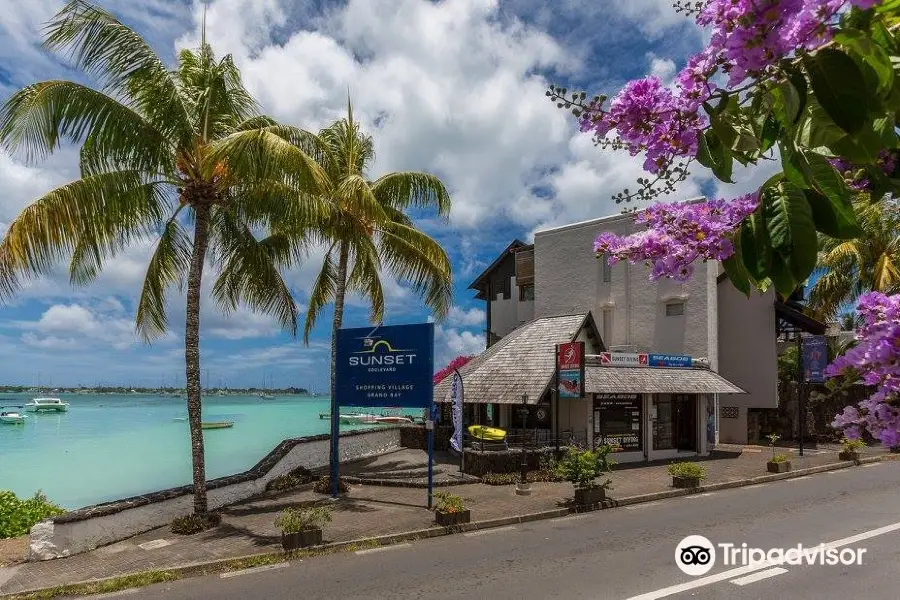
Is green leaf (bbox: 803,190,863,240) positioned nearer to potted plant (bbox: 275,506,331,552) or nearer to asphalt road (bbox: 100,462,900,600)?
asphalt road (bbox: 100,462,900,600)

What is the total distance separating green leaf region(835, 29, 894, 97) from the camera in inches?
59.6

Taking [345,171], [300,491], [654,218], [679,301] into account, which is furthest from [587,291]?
[654,218]

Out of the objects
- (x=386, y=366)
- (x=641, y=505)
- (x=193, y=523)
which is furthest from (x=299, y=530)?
(x=641, y=505)

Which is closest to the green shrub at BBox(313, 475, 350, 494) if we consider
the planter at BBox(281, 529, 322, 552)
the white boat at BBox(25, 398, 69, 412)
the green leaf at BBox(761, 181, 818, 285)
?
the planter at BBox(281, 529, 322, 552)

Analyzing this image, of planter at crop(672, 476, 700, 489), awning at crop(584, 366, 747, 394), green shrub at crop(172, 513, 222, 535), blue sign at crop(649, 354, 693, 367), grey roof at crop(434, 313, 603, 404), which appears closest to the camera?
green shrub at crop(172, 513, 222, 535)

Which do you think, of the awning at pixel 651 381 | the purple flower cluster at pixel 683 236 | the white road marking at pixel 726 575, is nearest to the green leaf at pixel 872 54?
the purple flower cluster at pixel 683 236

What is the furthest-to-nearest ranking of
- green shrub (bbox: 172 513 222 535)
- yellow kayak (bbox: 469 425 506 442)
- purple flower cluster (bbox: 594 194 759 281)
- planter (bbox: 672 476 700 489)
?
yellow kayak (bbox: 469 425 506 442)
planter (bbox: 672 476 700 489)
green shrub (bbox: 172 513 222 535)
purple flower cluster (bbox: 594 194 759 281)

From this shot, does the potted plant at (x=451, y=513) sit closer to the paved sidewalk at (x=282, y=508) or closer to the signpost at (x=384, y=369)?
the paved sidewalk at (x=282, y=508)

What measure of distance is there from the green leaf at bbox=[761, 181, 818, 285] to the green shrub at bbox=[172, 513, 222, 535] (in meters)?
13.4

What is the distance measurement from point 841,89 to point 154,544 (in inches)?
527

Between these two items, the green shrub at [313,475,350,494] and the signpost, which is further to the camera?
the green shrub at [313,475,350,494]

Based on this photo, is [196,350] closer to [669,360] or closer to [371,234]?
[371,234]

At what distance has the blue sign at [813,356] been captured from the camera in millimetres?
24781

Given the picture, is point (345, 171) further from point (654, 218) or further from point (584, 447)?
point (654, 218)
